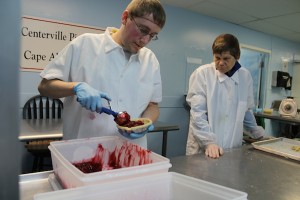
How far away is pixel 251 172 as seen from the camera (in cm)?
125

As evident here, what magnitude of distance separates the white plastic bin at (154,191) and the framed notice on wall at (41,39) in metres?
2.42

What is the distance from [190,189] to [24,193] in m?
0.55

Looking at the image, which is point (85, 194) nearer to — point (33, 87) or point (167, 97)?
point (33, 87)

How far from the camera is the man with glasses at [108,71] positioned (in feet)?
3.87

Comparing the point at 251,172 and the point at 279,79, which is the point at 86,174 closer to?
the point at 251,172

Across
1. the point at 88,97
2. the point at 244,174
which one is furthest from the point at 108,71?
the point at 244,174

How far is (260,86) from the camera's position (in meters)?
5.25

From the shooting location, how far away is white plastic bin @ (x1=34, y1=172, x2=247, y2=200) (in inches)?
25.3

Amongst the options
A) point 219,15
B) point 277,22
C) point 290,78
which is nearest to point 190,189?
point 219,15

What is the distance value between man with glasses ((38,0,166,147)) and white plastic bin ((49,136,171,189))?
6.5 inches

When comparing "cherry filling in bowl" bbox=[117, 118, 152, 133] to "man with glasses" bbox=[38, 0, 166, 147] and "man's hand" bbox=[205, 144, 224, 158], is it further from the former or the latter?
"man's hand" bbox=[205, 144, 224, 158]

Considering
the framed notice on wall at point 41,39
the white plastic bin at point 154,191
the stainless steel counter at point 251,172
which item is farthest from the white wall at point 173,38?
the white plastic bin at point 154,191

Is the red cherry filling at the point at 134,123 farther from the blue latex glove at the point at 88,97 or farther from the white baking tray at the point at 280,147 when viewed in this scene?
the white baking tray at the point at 280,147

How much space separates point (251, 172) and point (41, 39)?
2.50 meters
